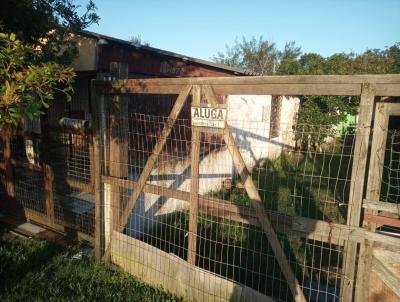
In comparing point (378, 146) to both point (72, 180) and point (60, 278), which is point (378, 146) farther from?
point (72, 180)

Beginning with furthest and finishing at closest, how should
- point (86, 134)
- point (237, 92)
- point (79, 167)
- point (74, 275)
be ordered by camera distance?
point (79, 167)
point (86, 134)
point (74, 275)
point (237, 92)

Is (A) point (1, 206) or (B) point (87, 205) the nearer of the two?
(B) point (87, 205)

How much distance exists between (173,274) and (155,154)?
1466 millimetres

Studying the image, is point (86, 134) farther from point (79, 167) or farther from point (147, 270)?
point (147, 270)

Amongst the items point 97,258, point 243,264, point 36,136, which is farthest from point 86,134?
point 243,264

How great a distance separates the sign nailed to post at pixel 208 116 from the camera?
3400mm

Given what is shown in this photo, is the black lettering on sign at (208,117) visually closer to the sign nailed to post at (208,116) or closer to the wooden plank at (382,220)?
the sign nailed to post at (208,116)

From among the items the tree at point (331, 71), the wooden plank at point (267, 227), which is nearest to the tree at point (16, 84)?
the wooden plank at point (267, 227)

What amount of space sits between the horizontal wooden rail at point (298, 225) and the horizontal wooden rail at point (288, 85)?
3.77ft

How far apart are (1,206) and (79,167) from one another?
2.21 m

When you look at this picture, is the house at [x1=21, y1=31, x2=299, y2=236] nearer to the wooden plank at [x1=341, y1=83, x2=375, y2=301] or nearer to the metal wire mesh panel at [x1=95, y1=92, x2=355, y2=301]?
the metal wire mesh panel at [x1=95, y1=92, x2=355, y2=301]

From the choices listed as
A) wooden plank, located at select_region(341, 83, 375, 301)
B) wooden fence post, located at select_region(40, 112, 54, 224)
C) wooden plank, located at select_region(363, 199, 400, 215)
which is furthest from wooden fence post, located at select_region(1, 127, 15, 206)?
wooden plank, located at select_region(363, 199, 400, 215)

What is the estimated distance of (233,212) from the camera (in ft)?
11.5

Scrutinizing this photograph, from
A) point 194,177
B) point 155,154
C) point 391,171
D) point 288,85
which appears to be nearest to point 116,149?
point 155,154
